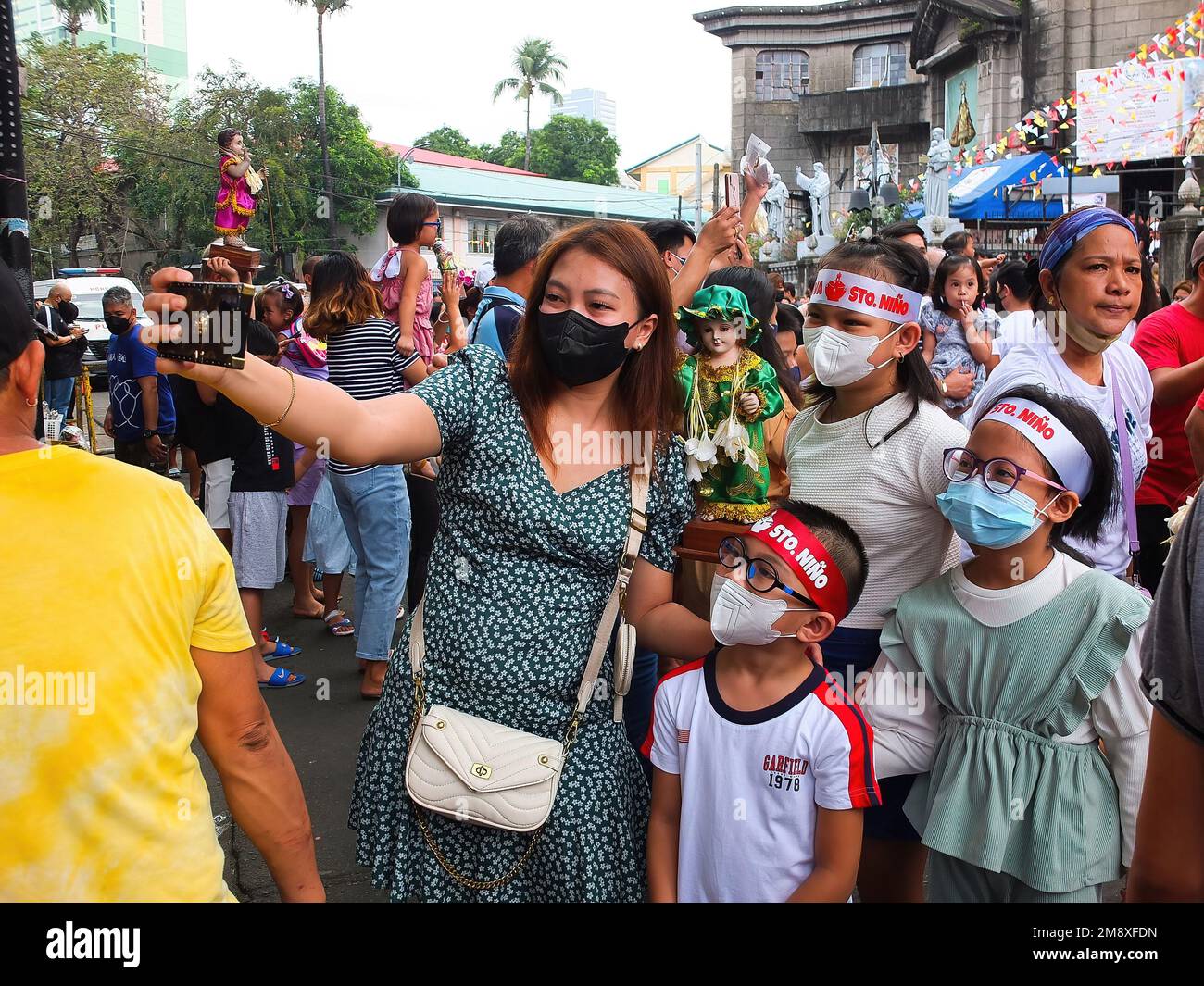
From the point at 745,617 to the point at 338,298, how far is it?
3477 millimetres

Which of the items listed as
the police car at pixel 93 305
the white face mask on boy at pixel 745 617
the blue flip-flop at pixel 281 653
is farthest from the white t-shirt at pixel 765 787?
the police car at pixel 93 305

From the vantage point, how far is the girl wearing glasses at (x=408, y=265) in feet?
18.8

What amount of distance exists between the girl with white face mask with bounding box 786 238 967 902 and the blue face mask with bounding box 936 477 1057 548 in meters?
0.18

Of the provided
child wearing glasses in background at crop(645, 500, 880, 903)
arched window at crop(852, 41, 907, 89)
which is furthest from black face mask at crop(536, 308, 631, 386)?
arched window at crop(852, 41, 907, 89)

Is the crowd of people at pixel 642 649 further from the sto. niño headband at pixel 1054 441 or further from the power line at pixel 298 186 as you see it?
the power line at pixel 298 186

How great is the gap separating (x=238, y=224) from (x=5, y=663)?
1.44 m

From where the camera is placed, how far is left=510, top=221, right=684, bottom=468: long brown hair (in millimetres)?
2383

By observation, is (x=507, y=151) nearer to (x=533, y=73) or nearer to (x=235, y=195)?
(x=533, y=73)

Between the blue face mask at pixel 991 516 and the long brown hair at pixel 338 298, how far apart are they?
11.6ft

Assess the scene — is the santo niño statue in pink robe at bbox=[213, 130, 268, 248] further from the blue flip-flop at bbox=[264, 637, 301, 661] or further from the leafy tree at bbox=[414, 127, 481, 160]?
the leafy tree at bbox=[414, 127, 481, 160]

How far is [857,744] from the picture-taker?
233cm
